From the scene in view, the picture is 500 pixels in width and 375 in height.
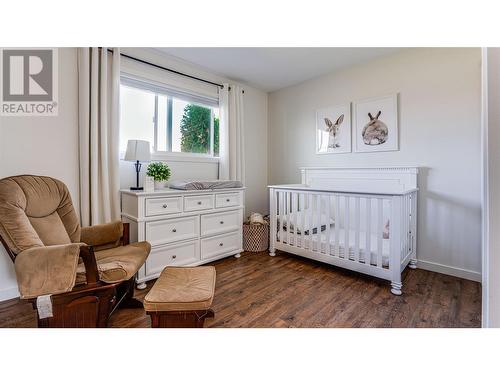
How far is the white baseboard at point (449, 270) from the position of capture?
2083 millimetres

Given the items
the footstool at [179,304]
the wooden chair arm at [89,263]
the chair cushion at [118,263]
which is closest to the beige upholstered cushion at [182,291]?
the footstool at [179,304]

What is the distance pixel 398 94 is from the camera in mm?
2502

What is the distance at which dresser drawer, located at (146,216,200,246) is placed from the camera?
2047 millimetres

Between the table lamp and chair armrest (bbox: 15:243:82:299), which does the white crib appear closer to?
the table lamp

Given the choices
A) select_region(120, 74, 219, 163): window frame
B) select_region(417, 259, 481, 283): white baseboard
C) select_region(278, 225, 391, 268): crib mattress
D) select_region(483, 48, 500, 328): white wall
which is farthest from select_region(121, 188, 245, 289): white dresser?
select_region(483, 48, 500, 328): white wall

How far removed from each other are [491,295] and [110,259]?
1.93 m

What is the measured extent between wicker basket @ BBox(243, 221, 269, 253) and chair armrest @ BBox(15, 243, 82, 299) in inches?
76.9

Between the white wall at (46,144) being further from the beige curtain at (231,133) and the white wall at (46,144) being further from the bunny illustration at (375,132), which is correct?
Result: the bunny illustration at (375,132)

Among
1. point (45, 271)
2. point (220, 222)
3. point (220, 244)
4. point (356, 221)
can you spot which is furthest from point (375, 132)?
point (45, 271)

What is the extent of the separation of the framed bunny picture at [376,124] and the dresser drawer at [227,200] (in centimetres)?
161

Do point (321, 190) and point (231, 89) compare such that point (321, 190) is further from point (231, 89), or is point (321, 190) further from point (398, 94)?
point (231, 89)

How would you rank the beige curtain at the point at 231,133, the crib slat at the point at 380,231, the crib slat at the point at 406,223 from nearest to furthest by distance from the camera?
the crib slat at the point at 380,231
the crib slat at the point at 406,223
the beige curtain at the point at 231,133

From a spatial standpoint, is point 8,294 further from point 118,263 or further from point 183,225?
point 183,225
